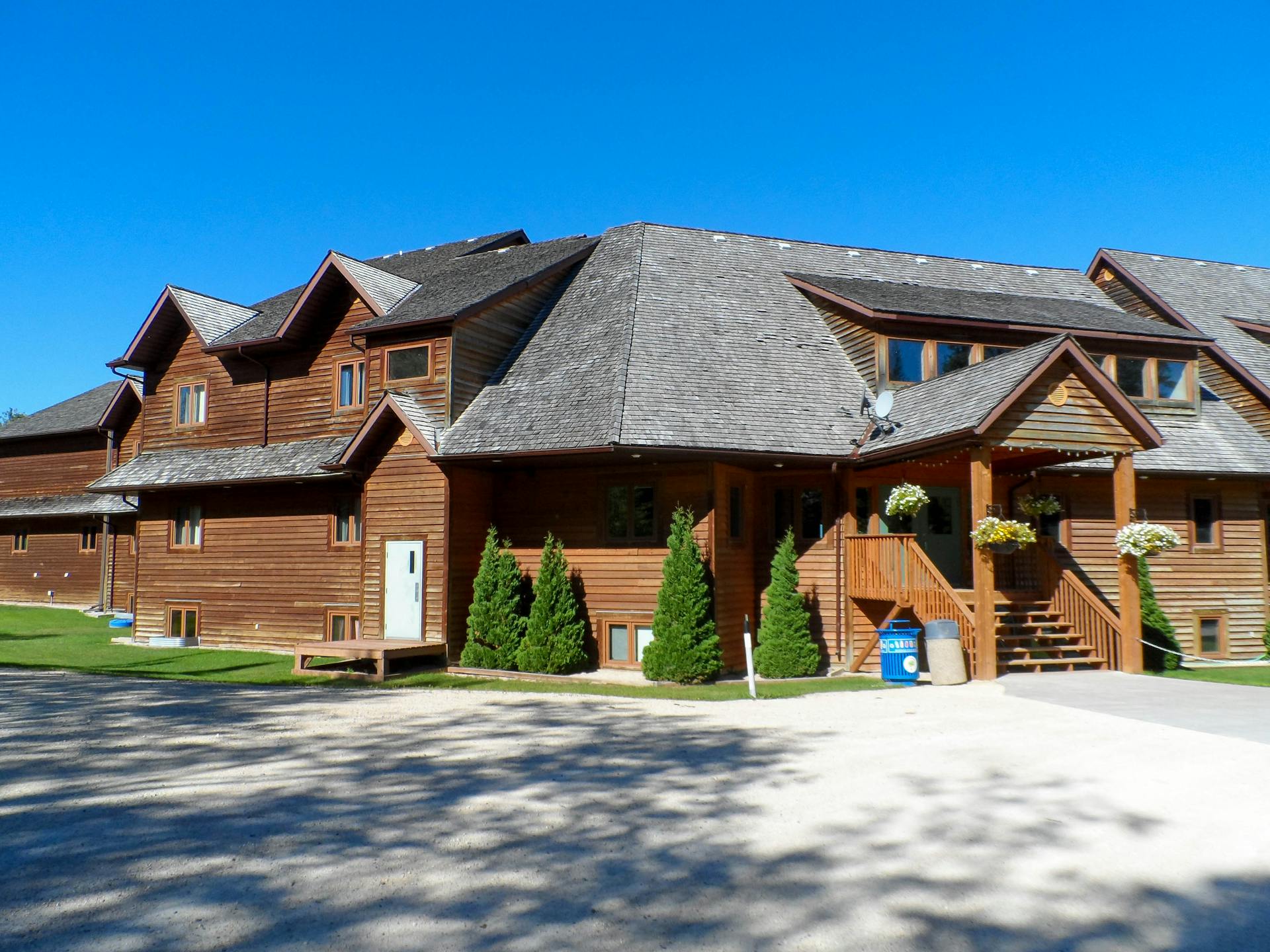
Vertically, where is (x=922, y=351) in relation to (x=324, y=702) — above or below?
above

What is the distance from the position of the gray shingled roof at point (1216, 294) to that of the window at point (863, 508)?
10346mm

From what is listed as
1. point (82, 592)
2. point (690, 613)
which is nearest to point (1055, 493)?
point (690, 613)

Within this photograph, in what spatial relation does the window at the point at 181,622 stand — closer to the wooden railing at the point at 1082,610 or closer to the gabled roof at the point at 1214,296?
the wooden railing at the point at 1082,610

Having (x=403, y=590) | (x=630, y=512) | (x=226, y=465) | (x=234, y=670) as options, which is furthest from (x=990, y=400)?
(x=226, y=465)

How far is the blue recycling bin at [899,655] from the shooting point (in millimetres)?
14453

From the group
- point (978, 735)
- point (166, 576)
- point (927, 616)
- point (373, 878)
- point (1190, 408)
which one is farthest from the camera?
point (166, 576)

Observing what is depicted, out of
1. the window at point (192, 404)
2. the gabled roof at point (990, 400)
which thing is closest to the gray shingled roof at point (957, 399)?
the gabled roof at point (990, 400)

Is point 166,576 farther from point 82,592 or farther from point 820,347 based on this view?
point 820,347

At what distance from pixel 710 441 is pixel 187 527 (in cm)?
1415

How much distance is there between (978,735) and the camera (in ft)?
31.7

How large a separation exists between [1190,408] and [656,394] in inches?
488

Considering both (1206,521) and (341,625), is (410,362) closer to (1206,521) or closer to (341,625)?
(341,625)

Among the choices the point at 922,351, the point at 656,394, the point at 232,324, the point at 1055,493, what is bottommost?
the point at 1055,493

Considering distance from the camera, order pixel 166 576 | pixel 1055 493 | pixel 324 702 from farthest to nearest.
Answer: pixel 166 576
pixel 1055 493
pixel 324 702
